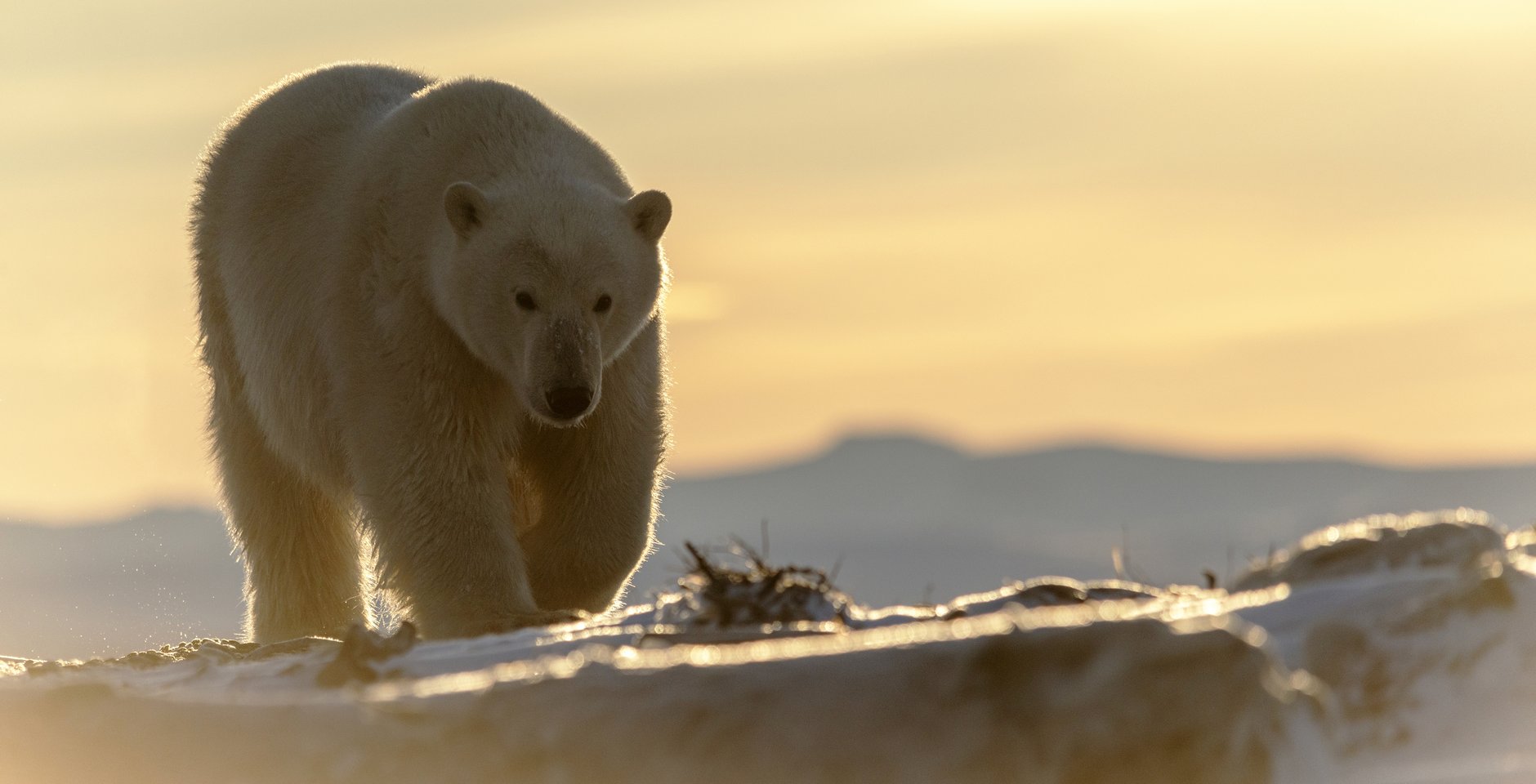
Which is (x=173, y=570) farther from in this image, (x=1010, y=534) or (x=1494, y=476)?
(x=1010, y=534)

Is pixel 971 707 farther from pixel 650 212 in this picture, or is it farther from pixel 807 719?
pixel 650 212

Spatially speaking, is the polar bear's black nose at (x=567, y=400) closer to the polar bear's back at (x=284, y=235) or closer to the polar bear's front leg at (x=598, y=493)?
the polar bear's front leg at (x=598, y=493)

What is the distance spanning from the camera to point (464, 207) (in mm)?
6785

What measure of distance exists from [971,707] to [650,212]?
4.47m

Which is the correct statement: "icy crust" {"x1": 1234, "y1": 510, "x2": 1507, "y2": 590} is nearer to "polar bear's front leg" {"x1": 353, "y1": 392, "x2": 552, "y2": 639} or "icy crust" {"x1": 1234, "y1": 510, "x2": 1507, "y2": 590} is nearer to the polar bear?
the polar bear

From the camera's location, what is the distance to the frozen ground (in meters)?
2.92

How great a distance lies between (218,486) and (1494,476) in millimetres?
121347

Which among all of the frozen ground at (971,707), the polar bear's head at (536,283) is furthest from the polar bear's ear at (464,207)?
the frozen ground at (971,707)

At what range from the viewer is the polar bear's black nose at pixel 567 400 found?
6.48 metres

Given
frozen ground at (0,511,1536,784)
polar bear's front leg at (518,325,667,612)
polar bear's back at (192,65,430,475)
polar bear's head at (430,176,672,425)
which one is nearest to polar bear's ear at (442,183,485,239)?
polar bear's head at (430,176,672,425)

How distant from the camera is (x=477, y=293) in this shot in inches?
267

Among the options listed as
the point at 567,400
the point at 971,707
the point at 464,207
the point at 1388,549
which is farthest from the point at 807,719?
the point at 464,207

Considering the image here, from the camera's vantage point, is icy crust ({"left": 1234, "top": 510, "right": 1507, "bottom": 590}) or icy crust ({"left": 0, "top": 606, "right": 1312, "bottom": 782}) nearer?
icy crust ({"left": 0, "top": 606, "right": 1312, "bottom": 782})

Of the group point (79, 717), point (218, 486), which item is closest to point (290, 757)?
point (79, 717)
